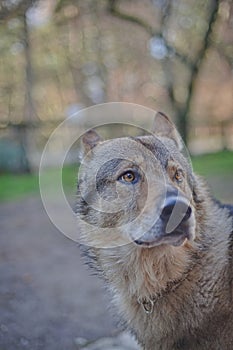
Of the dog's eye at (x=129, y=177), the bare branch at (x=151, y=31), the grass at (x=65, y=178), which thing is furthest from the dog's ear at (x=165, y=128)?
the bare branch at (x=151, y=31)

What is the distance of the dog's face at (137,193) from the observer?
284 centimetres

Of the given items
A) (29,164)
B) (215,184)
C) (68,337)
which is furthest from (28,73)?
(68,337)

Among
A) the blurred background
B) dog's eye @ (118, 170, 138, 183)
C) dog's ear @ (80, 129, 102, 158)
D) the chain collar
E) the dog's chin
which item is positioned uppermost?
dog's eye @ (118, 170, 138, 183)

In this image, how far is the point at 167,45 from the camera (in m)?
15.4

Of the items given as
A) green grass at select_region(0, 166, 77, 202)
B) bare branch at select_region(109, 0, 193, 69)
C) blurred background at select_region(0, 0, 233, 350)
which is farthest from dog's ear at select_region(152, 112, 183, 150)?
bare branch at select_region(109, 0, 193, 69)

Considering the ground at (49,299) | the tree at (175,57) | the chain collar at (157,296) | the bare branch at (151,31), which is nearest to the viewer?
the chain collar at (157,296)

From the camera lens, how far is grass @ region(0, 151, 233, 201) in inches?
573

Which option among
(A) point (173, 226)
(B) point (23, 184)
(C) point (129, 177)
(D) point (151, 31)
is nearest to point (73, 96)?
(B) point (23, 184)

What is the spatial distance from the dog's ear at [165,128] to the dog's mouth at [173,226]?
34.2 inches

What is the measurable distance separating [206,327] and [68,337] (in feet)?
6.48

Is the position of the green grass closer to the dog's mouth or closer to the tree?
the tree

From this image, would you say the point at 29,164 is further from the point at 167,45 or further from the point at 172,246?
the point at 172,246

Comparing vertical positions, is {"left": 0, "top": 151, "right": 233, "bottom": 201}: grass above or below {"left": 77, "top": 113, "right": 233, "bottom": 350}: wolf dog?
below

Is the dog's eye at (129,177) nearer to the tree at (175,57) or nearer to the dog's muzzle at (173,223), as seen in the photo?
the dog's muzzle at (173,223)
